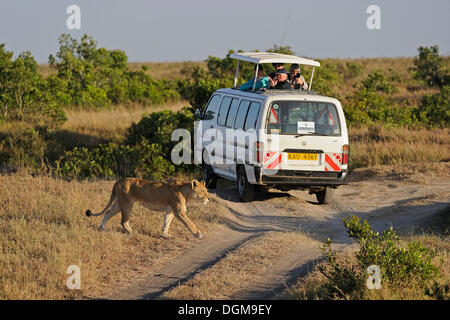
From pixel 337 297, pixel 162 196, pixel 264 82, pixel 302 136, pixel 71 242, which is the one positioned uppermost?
pixel 264 82

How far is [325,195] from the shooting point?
1282 cm

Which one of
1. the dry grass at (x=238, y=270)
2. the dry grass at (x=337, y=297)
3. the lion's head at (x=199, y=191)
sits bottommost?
the dry grass at (x=238, y=270)

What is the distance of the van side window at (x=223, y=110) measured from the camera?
13.2m

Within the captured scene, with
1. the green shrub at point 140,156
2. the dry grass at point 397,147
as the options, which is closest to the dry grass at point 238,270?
the green shrub at point 140,156

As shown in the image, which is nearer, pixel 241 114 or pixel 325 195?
pixel 241 114

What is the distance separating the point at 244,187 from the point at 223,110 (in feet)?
5.87

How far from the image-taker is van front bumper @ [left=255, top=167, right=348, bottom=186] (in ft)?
38.5

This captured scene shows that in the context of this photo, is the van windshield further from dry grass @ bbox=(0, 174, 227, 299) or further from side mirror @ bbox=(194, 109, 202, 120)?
side mirror @ bbox=(194, 109, 202, 120)

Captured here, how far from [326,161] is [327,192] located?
3.36 feet

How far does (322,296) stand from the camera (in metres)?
7.11

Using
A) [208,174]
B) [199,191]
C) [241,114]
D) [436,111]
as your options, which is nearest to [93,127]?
[208,174]

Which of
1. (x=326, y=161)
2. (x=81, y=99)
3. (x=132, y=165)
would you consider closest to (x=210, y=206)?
(x=326, y=161)

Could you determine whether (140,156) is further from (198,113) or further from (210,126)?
(210,126)

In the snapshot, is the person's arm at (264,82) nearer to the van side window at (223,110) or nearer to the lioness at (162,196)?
the van side window at (223,110)
